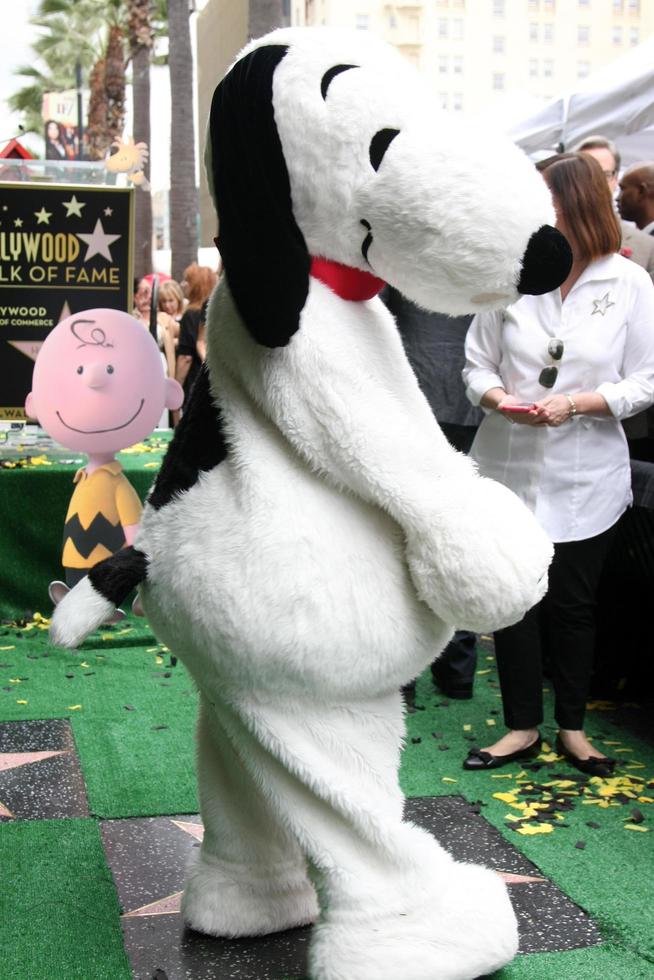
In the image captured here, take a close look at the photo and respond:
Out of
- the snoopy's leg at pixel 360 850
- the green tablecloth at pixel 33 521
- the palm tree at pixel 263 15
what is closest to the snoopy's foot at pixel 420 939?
the snoopy's leg at pixel 360 850

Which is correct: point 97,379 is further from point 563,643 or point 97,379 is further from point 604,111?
point 604,111

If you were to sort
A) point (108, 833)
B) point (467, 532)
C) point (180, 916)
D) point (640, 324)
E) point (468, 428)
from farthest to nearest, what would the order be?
point (468, 428) → point (640, 324) → point (108, 833) → point (180, 916) → point (467, 532)

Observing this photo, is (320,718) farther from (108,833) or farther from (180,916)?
(108,833)

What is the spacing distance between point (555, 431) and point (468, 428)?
2.65ft

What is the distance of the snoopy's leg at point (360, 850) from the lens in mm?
1947

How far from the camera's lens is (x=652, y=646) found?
425 centimetres

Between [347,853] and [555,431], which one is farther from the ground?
[555,431]

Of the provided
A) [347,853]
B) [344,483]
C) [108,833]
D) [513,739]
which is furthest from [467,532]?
[513,739]

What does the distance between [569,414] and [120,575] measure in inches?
62.5

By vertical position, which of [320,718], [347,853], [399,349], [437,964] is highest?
[399,349]

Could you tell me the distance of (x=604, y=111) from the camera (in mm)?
6824

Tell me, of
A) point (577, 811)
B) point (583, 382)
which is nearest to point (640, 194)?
point (583, 382)

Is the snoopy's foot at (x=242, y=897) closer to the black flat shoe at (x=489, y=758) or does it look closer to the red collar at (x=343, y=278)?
the red collar at (x=343, y=278)

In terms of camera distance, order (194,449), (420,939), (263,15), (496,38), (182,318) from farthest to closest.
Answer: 1. (496,38)
2. (263,15)
3. (182,318)
4. (194,449)
5. (420,939)
